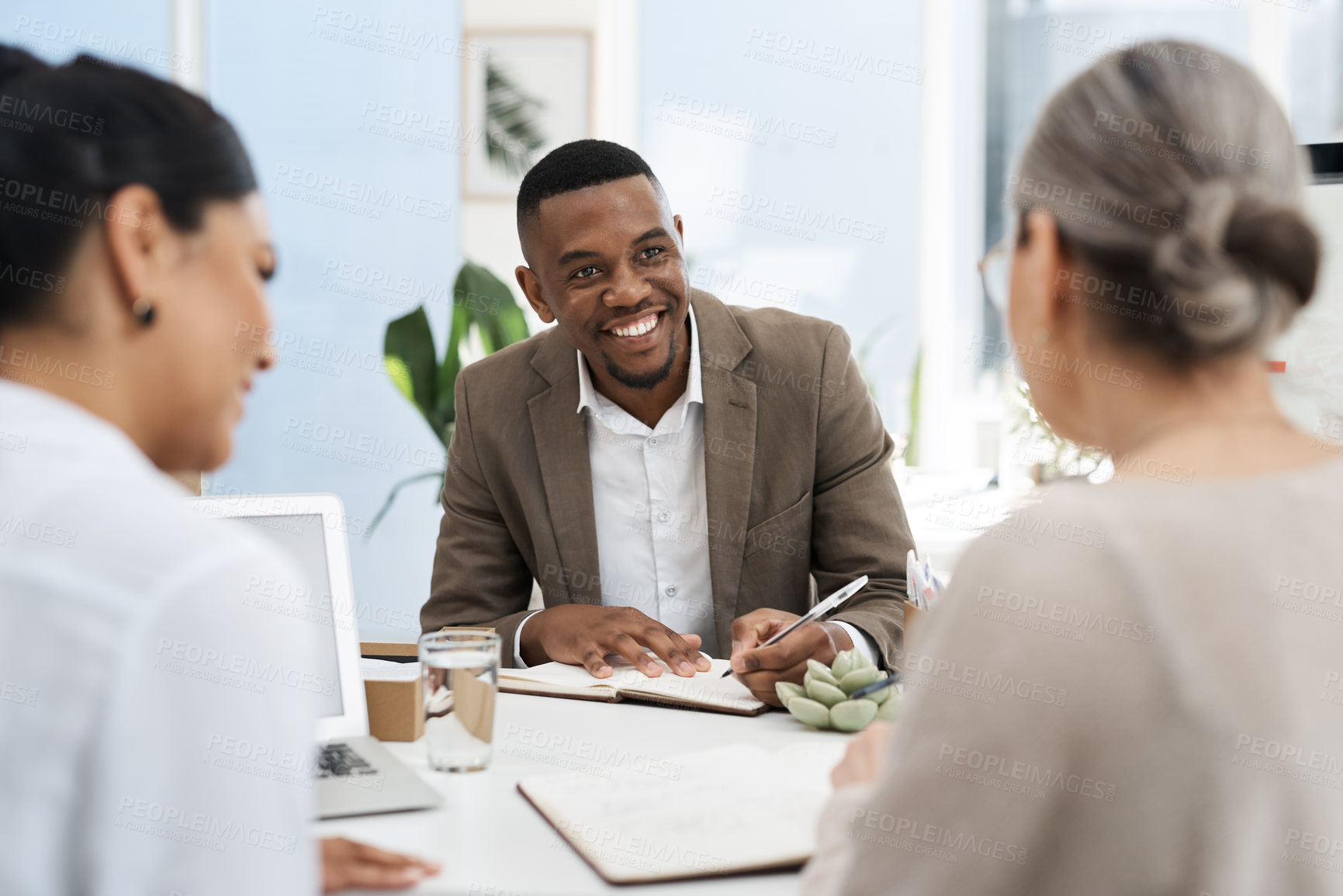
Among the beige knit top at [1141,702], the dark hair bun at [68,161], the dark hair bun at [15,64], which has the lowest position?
the beige knit top at [1141,702]

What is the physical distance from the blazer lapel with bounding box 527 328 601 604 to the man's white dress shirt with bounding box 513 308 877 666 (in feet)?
0.08

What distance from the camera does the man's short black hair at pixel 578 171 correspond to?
1.98 metres

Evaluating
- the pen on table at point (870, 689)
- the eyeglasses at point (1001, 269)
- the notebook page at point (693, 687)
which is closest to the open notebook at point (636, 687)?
the notebook page at point (693, 687)


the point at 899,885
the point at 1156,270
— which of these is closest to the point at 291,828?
the point at 899,885

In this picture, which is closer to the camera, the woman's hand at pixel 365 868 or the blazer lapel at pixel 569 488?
the woman's hand at pixel 365 868

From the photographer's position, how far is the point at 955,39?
365cm

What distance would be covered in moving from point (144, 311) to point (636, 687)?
89cm

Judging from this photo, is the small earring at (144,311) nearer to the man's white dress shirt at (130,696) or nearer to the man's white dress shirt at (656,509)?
the man's white dress shirt at (130,696)

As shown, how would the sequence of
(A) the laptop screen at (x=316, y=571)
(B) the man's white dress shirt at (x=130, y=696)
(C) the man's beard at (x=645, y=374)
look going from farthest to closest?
(C) the man's beard at (x=645, y=374)
(A) the laptop screen at (x=316, y=571)
(B) the man's white dress shirt at (x=130, y=696)

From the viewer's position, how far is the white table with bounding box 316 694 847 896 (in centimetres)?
87

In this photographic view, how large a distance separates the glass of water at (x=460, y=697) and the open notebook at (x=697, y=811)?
9 cm

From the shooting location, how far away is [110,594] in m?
0.55

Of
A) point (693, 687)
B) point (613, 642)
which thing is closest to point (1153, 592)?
point (693, 687)

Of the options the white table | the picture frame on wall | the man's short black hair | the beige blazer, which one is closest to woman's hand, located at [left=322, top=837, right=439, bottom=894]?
the white table
